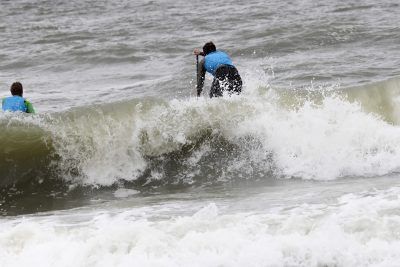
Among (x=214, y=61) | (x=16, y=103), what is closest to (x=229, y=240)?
(x=16, y=103)

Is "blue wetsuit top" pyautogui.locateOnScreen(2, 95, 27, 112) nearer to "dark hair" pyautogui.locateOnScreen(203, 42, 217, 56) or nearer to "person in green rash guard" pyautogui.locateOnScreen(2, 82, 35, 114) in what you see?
"person in green rash guard" pyautogui.locateOnScreen(2, 82, 35, 114)

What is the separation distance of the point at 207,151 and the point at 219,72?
1.32 metres

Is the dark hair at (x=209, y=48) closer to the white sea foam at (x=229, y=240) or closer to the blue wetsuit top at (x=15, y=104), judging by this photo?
the blue wetsuit top at (x=15, y=104)

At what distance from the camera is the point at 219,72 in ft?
37.8

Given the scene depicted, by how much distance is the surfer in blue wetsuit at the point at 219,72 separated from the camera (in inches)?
455

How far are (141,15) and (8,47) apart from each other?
5.33 meters

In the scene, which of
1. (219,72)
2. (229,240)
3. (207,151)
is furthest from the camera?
(219,72)

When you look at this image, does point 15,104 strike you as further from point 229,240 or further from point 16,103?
point 229,240

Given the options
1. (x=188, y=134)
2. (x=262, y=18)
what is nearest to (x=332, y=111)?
(x=188, y=134)

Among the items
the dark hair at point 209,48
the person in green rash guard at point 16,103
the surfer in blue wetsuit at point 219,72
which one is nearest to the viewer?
the person in green rash guard at point 16,103

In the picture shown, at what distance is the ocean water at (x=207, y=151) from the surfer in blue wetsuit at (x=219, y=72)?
234mm

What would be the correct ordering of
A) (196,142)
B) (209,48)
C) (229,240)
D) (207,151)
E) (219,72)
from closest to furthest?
(229,240)
(207,151)
(196,142)
(219,72)
(209,48)

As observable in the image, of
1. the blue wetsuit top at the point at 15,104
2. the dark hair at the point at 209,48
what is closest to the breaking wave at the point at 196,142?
the blue wetsuit top at the point at 15,104

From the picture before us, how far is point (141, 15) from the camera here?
25.8 metres
